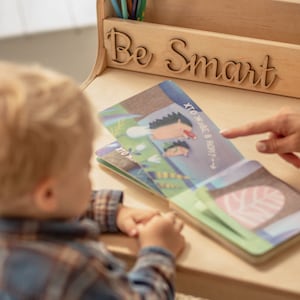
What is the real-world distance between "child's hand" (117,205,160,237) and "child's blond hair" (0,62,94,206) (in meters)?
0.22

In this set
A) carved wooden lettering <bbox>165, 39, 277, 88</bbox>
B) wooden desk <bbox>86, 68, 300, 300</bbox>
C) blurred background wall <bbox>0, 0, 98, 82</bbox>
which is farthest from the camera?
blurred background wall <bbox>0, 0, 98, 82</bbox>

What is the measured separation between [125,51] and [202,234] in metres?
0.44

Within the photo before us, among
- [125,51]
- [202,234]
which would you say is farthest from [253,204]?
[125,51]

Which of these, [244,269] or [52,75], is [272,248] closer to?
[244,269]

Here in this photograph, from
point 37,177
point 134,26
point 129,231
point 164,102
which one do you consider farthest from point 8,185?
point 134,26

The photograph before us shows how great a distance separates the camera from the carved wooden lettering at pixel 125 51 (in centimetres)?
112

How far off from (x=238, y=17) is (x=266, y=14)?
0.16 feet

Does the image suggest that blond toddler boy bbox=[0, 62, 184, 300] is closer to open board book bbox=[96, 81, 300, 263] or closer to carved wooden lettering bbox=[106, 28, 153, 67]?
open board book bbox=[96, 81, 300, 263]

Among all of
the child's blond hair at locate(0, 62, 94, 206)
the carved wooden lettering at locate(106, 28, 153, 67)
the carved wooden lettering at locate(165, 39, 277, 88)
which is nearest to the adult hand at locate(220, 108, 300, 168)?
the carved wooden lettering at locate(165, 39, 277, 88)

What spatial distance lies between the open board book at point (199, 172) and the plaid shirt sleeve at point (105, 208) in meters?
0.06

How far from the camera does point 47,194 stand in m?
0.60

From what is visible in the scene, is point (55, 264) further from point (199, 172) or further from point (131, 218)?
point (199, 172)

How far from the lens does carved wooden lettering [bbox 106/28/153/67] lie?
1125mm

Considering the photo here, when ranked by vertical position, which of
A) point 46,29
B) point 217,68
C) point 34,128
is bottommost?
point 46,29
